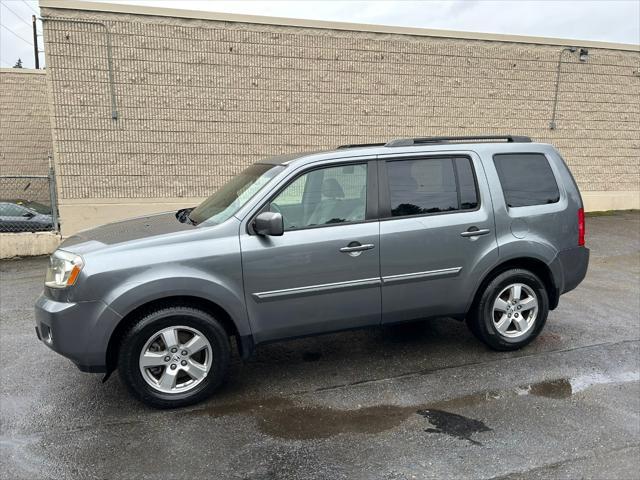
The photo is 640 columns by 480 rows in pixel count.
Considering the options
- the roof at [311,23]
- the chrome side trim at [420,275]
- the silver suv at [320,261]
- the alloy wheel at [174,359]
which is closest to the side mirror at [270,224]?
the silver suv at [320,261]

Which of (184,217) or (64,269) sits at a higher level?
(184,217)

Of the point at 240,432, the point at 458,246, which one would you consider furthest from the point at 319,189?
the point at 240,432

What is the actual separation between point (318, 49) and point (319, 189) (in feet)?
25.9

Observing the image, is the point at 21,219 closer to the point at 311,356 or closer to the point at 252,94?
the point at 252,94

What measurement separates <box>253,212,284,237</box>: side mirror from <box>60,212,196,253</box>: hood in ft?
1.90

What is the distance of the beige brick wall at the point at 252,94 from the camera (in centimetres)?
993

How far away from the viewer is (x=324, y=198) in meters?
4.02

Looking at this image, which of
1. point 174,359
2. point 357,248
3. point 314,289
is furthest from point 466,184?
point 174,359

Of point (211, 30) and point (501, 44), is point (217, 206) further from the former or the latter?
point (501, 44)

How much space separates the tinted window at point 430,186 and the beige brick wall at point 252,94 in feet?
23.4

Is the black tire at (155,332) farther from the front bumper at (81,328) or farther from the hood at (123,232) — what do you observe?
the hood at (123,232)

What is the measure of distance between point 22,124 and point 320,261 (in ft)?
54.3

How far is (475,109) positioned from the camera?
40.4ft

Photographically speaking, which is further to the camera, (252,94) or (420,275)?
(252,94)
